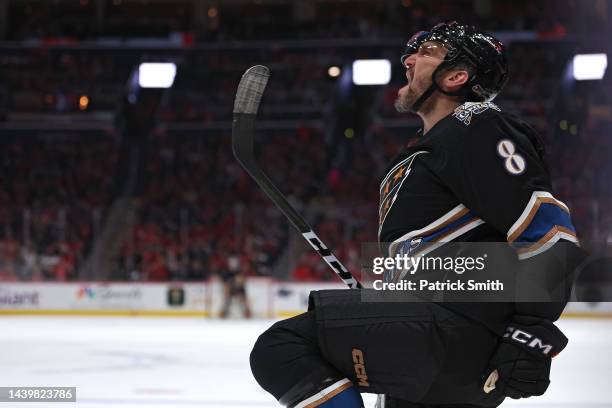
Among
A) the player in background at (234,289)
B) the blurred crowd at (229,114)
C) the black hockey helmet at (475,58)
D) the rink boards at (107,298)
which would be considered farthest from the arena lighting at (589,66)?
the black hockey helmet at (475,58)

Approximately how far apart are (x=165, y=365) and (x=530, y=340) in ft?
14.8

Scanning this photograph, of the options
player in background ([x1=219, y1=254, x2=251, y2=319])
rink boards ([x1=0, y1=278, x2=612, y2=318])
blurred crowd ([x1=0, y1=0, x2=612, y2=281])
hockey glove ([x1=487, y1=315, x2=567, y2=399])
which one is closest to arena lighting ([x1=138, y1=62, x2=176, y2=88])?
blurred crowd ([x1=0, y1=0, x2=612, y2=281])

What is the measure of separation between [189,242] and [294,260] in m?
1.81

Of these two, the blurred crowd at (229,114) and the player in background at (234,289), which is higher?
the blurred crowd at (229,114)

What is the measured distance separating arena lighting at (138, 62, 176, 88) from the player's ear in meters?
15.8

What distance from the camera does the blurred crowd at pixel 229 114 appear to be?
1359 centimetres

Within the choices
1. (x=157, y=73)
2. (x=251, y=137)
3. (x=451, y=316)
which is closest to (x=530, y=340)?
(x=451, y=316)

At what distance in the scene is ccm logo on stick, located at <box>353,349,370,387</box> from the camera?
1537mm

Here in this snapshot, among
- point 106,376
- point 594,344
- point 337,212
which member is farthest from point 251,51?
point 106,376

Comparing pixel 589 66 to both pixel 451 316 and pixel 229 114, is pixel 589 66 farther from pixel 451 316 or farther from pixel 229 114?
pixel 451 316

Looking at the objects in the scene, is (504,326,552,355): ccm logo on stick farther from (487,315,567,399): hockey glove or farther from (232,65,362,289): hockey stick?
(232,65,362,289): hockey stick

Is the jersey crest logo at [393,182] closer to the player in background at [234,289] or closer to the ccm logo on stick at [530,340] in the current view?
Result: the ccm logo on stick at [530,340]

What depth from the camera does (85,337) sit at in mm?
7820

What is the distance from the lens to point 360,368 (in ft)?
5.09
